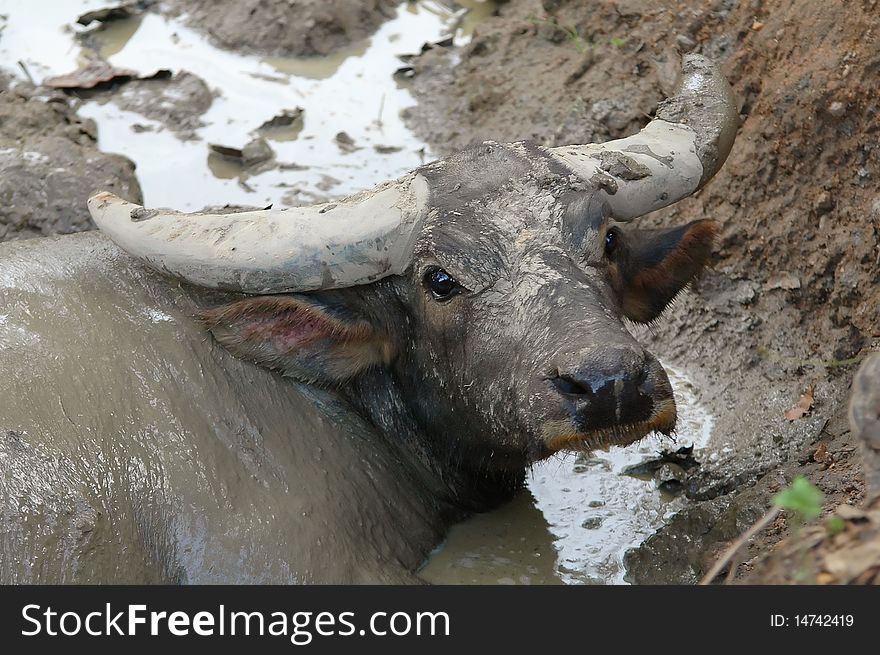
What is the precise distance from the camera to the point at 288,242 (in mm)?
4246

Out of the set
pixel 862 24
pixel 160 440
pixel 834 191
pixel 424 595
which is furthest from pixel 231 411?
pixel 862 24

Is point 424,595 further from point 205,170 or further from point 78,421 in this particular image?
point 205,170

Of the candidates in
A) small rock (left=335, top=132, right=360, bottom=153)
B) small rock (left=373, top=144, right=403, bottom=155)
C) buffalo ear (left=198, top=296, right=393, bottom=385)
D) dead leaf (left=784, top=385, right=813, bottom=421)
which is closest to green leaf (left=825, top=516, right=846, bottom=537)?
buffalo ear (left=198, top=296, right=393, bottom=385)

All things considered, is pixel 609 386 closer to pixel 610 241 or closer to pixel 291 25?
pixel 610 241

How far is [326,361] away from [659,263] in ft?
4.60

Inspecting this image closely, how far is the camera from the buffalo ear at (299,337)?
4.38 m

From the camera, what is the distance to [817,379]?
5484mm

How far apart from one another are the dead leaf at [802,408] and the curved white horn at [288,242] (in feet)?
6.56

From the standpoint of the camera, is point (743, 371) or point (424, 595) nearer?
point (424, 595)

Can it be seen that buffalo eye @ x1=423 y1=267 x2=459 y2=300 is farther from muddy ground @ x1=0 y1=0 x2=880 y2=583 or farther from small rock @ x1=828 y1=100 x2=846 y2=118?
small rock @ x1=828 y1=100 x2=846 y2=118

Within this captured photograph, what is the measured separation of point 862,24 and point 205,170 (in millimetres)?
3950

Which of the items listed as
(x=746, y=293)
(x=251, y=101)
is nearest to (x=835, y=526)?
(x=746, y=293)

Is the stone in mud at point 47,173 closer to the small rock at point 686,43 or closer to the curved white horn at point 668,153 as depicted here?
the curved white horn at point 668,153

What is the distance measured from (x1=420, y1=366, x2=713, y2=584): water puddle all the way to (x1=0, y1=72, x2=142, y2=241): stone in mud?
8.85 feet
